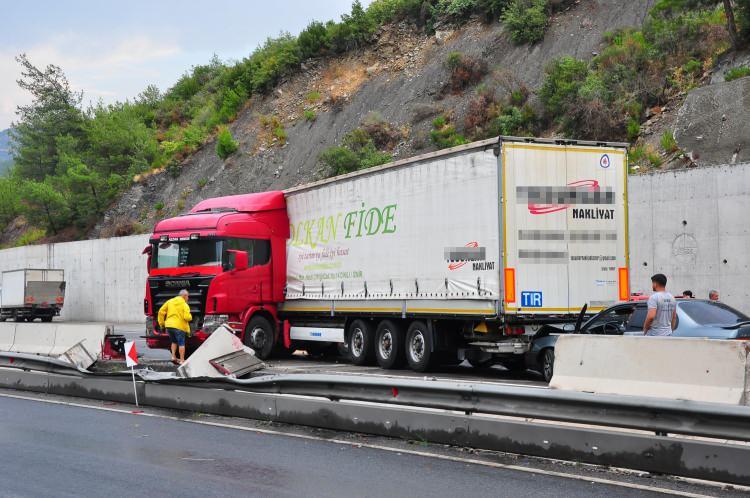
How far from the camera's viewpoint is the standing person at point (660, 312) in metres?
12.1

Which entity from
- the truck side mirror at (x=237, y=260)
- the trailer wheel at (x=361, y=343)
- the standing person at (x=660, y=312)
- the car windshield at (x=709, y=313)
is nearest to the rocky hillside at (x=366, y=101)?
the truck side mirror at (x=237, y=260)

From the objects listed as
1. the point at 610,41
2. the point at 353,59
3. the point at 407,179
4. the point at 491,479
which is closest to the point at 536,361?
the point at 407,179

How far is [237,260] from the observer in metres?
20.8

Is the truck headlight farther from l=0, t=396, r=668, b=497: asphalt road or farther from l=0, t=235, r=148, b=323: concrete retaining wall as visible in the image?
l=0, t=235, r=148, b=323: concrete retaining wall

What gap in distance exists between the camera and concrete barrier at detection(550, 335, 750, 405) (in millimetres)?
8945

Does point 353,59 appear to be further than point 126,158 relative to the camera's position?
No

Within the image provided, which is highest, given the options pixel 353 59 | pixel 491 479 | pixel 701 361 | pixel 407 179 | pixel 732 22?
pixel 353 59

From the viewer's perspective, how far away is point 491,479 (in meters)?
8.09

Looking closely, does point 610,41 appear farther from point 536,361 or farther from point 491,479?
point 491,479

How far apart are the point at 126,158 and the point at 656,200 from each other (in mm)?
48656

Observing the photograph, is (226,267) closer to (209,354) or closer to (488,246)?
(488,246)

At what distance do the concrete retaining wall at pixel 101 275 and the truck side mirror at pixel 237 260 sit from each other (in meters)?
25.6

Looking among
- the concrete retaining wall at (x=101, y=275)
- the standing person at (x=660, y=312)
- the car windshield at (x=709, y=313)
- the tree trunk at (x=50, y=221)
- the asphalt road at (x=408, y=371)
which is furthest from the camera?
the tree trunk at (x=50, y=221)

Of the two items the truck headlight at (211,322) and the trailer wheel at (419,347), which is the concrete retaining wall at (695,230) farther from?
the truck headlight at (211,322)
